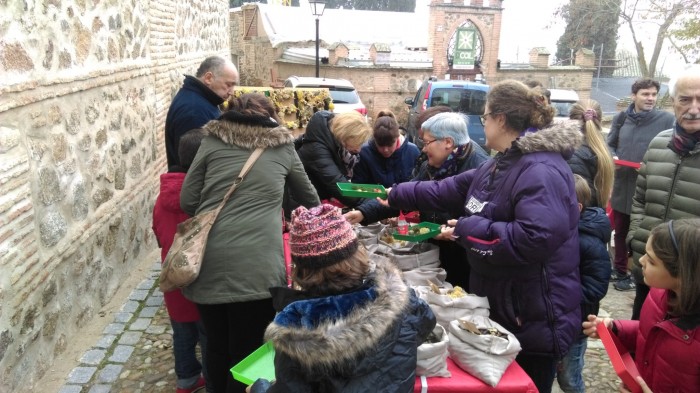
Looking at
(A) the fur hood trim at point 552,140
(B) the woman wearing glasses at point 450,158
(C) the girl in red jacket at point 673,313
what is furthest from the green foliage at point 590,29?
(C) the girl in red jacket at point 673,313

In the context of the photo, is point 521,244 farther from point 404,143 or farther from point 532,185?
point 404,143

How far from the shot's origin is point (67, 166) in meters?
3.76

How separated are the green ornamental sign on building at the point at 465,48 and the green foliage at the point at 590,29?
9.20 metres

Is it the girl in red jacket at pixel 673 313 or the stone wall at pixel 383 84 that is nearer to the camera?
the girl in red jacket at pixel 673 313

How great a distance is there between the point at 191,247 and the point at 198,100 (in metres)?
1.74

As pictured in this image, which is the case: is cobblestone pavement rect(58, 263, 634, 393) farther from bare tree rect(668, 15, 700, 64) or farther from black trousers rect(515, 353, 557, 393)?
bare tree rect(668, 15, 700, 64)

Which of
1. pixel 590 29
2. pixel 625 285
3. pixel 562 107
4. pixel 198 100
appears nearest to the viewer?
pixel 198 100

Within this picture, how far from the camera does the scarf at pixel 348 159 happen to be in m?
4.09

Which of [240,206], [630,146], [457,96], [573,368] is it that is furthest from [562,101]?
[240,206]

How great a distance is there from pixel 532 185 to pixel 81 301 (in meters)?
3.34

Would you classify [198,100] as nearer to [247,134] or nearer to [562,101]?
[247,134]

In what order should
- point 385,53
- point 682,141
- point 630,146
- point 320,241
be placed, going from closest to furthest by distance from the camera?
point 320,241
point 682,141
point 630,146
point 385,53

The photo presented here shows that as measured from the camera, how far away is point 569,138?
2.41m

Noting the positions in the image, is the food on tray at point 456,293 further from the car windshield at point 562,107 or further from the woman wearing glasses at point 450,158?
the car windshield at point 562,107
